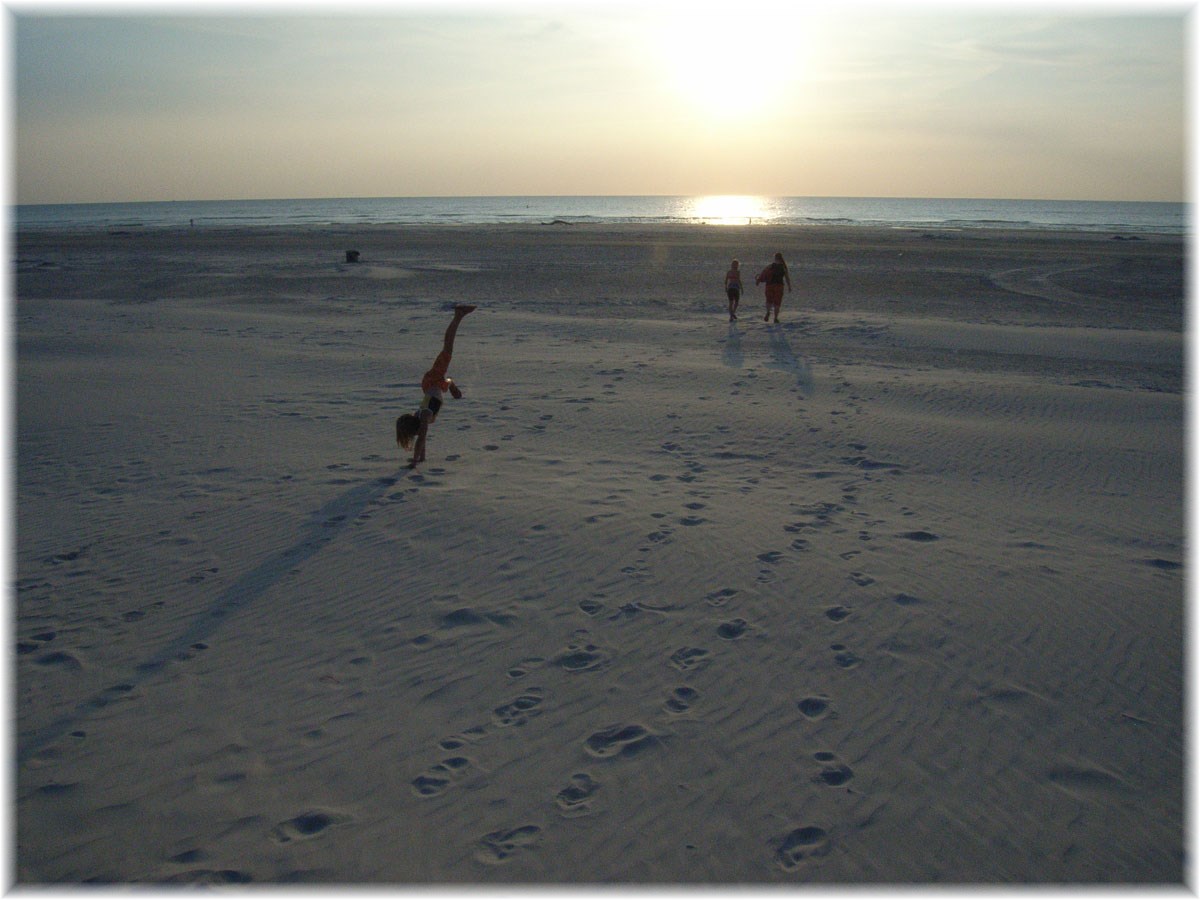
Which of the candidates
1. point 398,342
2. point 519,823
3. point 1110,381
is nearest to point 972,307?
point 1110,381

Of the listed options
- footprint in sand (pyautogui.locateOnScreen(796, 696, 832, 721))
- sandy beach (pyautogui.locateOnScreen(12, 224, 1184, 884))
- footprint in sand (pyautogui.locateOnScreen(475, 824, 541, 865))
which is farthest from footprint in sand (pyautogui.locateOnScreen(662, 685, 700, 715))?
footprint in sand (pyautogui.locateOnScreen(475, 824, 541, 865))

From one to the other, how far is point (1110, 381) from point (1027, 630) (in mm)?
9572

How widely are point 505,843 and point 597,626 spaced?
195 centimetres

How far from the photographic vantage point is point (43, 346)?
14.4 metres

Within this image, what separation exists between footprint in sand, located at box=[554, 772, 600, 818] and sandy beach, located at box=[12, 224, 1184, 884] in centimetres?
5

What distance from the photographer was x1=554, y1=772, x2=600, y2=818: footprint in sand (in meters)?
3.91

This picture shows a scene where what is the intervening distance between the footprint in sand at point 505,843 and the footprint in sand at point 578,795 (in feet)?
0.63

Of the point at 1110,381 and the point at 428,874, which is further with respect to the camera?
the point at 1110,381

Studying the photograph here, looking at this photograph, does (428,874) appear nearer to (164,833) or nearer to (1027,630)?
(164,833)

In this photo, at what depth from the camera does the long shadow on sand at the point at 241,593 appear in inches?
177

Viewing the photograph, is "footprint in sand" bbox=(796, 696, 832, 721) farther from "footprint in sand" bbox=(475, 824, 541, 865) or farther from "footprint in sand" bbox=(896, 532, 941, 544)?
"footprint in sand" bbox=(896, 532, 941, 544)

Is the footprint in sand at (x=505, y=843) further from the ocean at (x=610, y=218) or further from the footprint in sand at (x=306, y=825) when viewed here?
the ocean at (x=610, y=218)

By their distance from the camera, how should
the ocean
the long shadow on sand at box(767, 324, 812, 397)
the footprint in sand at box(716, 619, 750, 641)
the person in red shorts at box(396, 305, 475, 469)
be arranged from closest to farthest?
the footprint in sand at box(716, 619, 750, 641) → the person in red shorts at box(396, 305, 475, 469) → the long shadow on sand at box(767, 324, 812, 397) → the ocean

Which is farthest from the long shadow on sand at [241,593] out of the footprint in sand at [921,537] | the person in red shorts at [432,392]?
the footprint in sand at [921,537]
